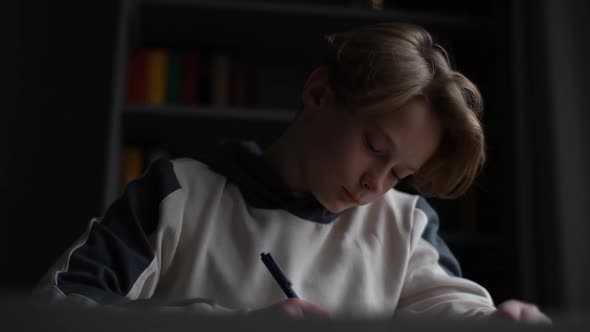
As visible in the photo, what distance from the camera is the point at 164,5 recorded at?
2.20 meters

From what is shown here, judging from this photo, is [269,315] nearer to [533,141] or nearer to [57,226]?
[533,141]

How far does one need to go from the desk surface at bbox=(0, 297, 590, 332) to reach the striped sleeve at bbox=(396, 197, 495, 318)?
0.67 metres

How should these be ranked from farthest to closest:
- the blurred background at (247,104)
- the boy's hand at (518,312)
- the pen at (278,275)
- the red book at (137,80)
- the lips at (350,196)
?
the red book at (137,80), the blurred background at (247,104), the lips at (350,196), the pen at (278,275), the boy's hand at (518,312)

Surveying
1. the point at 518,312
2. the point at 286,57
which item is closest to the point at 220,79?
the point at 286,57

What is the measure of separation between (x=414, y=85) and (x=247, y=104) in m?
1.35

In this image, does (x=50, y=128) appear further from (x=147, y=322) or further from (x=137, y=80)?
(x=147, y=322)

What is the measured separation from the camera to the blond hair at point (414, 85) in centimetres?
106

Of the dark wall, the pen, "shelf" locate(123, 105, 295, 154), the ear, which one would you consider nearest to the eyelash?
the ear

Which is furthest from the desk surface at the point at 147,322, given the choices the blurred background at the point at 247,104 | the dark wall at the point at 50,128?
the dark wall at the point at 50,128

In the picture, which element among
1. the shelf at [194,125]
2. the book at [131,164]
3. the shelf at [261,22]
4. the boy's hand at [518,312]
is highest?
the shelf at [261,22]

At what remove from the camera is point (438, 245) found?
117 centimetres

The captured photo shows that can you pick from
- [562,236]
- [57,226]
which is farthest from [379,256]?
[57,226]

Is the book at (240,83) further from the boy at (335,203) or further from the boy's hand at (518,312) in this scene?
the boy's hand at (518,312)

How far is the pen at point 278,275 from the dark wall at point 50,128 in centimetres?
160
